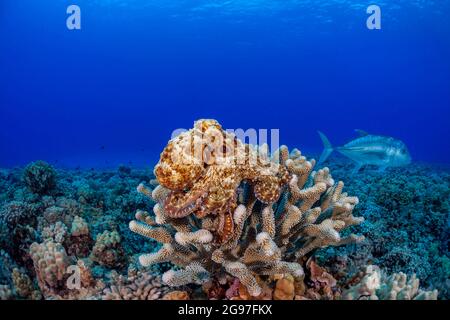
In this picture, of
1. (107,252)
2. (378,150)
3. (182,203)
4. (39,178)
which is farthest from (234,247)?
(378,150)

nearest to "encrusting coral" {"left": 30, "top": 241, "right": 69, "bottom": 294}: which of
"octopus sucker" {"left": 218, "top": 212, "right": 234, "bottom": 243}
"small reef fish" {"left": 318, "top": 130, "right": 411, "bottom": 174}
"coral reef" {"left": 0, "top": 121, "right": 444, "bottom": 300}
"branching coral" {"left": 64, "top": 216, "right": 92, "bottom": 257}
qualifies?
"coral reef" {"left": 0, "top": 121, "right": 444, "bottom": 300}

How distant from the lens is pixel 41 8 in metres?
82.5

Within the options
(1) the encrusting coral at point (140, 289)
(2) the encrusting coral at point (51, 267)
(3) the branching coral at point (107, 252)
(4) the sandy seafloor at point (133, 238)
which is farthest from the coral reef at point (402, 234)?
(2) the encrusting coral at point (51, 267)

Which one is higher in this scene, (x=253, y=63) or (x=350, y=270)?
(x=253, y=63)

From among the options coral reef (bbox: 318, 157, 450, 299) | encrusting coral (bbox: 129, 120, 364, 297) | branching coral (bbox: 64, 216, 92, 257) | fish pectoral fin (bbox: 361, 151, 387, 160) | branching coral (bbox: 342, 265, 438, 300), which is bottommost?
coral reef (bbox: 318, 157, 450, 299)

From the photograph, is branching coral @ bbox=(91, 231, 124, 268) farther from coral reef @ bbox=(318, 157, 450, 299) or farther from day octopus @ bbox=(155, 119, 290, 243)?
coral reef @ bbox=(318, 157, 450, 299)

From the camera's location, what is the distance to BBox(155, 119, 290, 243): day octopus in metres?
2.98

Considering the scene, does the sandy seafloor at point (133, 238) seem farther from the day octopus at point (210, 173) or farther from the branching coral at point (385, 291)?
the day octopus at point (210, 173)

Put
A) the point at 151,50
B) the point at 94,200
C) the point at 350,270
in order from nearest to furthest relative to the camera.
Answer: the point at 350,270, the point at 94,200, the point at 151,50

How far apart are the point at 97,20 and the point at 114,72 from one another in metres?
49.5

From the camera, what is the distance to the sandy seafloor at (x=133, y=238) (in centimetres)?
445

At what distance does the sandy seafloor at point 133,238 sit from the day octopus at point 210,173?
126 centimetres
